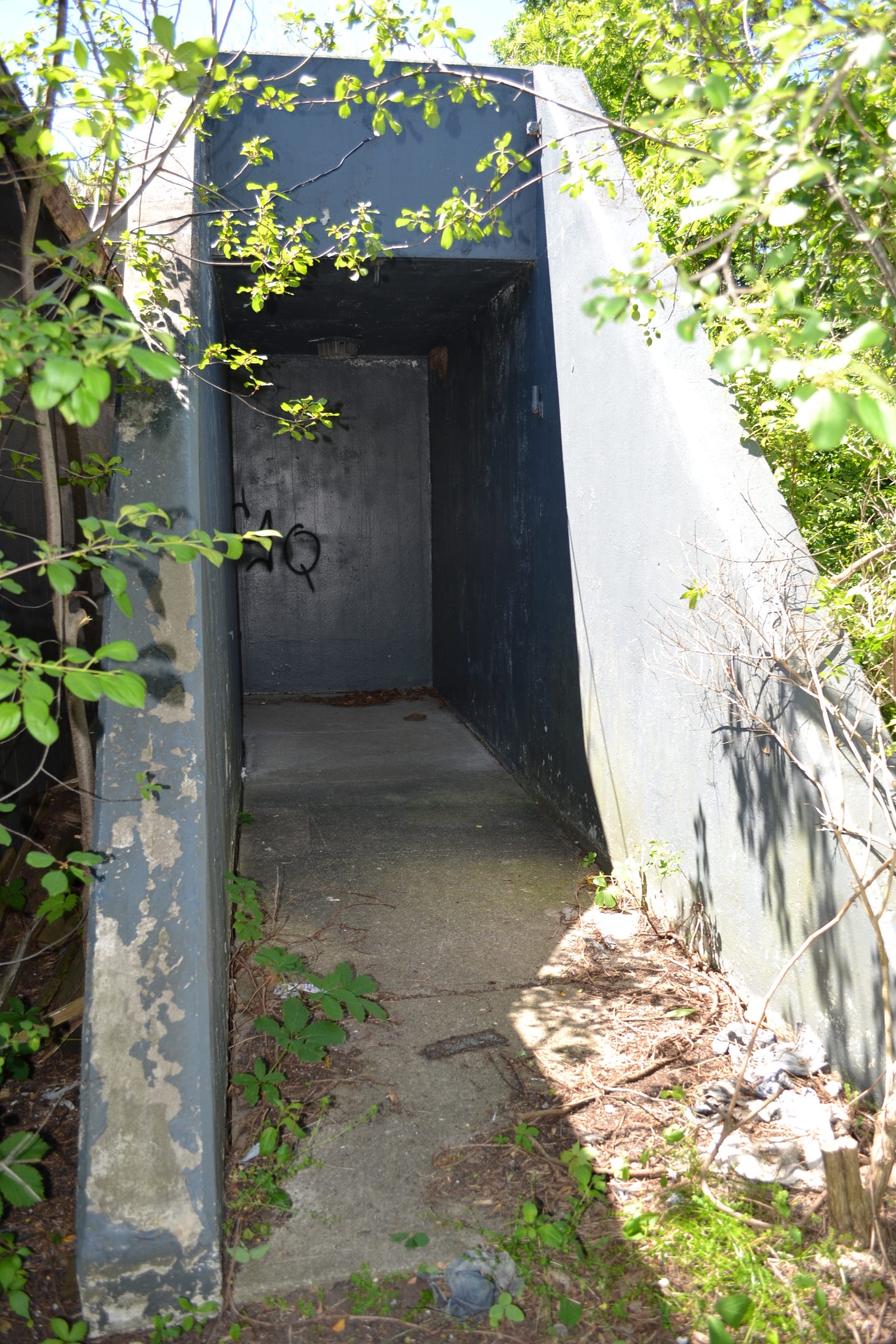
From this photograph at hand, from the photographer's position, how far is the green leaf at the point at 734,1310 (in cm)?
215

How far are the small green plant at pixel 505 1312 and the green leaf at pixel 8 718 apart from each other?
5.79ft

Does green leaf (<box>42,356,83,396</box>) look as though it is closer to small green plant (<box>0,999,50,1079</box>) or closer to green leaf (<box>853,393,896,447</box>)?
green leaf (<box>853,393,896,447</box>)

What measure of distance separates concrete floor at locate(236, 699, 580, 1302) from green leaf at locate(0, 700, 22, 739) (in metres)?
1.60

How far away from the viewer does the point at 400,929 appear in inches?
165

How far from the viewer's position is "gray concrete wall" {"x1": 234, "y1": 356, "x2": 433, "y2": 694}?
9180 millimetres

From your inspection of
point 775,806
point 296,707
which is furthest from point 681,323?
point 296,707

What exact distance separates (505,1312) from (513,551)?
4866mm

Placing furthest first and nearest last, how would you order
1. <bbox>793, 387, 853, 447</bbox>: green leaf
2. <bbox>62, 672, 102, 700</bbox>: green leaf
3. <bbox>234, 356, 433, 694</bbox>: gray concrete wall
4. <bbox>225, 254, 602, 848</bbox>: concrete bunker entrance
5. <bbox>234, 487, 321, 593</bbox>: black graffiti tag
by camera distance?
1. <bbox>234, 487, 321, 593</bbox>: black graffiti tag
2. <bbox>234, 356, 433, 694</bbox>: gray concrete wall
3. <bbox>225, 254, 602, 848</bbox>: concrete bunker entrance
4. <bbox>62, 672, 102, 700</bbox>: green leaf
5. <bbox>793, 387, 853, 447</bbox>: green leaf

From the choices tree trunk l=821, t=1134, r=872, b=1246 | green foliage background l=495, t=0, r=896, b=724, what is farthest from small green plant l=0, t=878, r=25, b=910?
green foliage background l=495, t=0, r=896, b=724

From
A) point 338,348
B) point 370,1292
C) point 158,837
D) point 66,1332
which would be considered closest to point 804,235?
point 158,837

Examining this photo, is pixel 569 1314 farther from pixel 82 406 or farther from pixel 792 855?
pixel 82 406

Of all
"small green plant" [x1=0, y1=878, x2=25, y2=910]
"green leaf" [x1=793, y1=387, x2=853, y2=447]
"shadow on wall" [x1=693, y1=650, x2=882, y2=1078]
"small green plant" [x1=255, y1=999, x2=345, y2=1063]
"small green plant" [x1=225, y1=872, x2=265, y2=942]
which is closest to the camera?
"green leaf" [x1=793, y1=387, x2=853, y2=447]

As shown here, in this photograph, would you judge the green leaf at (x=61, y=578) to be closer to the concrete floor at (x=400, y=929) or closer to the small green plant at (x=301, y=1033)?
the concrete floor at (x=400, y=929)

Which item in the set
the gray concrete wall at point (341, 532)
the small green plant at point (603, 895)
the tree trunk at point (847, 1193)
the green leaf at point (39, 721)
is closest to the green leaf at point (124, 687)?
the green leaf at point (39, 721)
